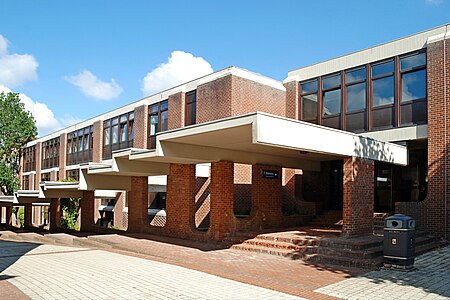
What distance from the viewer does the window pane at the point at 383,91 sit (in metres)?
15.9

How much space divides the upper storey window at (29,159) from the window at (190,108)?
26070mm

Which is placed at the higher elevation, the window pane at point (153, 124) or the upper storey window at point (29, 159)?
the window pane at point (153, 124)

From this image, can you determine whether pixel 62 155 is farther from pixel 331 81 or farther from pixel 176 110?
pixel 331 81

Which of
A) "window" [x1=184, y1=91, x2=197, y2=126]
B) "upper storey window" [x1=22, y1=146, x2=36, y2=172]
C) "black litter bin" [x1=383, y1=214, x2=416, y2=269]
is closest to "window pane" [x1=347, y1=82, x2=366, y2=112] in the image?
"window" [x1=184, y1=91, x2=197, y2=126]

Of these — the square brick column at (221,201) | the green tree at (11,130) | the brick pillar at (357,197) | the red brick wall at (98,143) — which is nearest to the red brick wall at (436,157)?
the brick pillar at (357,197)

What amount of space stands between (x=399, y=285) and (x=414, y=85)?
9505 mm

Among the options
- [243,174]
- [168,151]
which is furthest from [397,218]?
[243,174]

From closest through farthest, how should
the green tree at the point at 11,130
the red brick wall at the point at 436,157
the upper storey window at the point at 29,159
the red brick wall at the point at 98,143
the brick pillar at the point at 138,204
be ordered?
1. the red brick wall at the point at 436,157
2. the brick pillar at the point at 138,204
3. the red brick wall at the point at 98,143
4. the green tree at the point at 11,130
5. the upper storey window at the point at 29,159

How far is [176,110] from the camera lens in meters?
22.8

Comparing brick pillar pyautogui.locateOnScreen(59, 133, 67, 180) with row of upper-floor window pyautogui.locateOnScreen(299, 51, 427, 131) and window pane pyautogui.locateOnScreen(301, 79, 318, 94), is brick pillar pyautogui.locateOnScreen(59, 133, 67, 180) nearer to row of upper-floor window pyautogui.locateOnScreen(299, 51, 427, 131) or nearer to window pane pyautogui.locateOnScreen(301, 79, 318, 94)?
window pane pyautogui.locateOnScreen(301, 79, 318, 94)

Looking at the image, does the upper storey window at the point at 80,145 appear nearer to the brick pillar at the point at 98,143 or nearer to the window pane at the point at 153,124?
the brick pillar at the point at 98,143

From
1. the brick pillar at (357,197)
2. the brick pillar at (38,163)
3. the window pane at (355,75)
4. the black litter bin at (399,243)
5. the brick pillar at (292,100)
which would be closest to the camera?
the black litter bin at (399,243)

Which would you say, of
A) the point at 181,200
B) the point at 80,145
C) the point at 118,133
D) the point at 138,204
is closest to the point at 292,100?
the point at 181,200

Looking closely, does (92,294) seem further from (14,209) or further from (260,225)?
(14,209)
